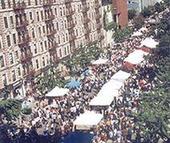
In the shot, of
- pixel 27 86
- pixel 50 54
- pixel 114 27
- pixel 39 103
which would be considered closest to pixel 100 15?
pixel 114 27

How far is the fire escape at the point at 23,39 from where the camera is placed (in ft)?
245

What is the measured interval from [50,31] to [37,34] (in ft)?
17.5

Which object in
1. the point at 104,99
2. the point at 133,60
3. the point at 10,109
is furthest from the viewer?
the point at 133,60

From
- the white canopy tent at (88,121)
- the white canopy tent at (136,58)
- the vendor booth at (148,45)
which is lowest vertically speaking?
the vendor booth at (148,45)

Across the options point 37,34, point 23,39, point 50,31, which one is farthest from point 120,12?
point 23,39

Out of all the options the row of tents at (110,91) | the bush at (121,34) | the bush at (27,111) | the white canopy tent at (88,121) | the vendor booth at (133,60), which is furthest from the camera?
the bush at (121,34)

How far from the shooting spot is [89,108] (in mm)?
57156

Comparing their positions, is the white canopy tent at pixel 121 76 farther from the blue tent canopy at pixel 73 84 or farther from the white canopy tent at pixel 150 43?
the white canopy tent at pixel 150 43

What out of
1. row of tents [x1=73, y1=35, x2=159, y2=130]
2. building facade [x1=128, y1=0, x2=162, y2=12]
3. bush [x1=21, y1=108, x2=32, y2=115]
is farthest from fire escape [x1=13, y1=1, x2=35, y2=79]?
building facade [x1=128, y1=0, x2=162, y2=12]

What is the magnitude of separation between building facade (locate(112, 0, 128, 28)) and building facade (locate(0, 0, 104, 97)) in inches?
738

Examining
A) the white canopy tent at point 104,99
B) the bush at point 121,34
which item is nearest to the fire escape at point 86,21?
the bush at point 121,34

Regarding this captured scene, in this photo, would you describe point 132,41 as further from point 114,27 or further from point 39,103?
point 39,103

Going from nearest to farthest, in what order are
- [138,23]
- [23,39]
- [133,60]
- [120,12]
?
1. [133,60]
2. [23,39]
3. [138,23]
4. [120,12]

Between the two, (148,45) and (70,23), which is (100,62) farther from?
(70,23)
